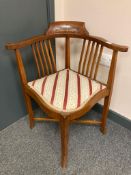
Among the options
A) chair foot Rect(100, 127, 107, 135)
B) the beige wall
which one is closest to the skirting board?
the beige wall

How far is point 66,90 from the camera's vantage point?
3.93 feet

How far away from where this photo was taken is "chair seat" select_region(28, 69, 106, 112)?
1.09 meters

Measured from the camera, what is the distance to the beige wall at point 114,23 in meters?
1.23

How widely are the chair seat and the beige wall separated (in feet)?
0.81

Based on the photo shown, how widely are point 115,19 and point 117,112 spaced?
2.37ft

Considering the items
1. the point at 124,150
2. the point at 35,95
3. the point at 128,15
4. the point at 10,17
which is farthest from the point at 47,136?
the point at 128,15

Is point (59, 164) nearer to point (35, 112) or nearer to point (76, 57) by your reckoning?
point (35, 112)

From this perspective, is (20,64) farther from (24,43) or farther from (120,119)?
(120,119)

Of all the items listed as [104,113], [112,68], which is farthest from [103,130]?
[112,68]

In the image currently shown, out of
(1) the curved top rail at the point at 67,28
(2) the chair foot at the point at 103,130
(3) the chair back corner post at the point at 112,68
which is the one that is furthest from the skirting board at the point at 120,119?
(1) the curved top rail at the point at 67,28

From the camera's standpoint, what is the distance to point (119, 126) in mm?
1569

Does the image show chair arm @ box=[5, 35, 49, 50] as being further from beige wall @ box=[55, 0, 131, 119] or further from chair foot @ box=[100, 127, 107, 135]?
chair foot @ box=[100, 127, 107, 135]

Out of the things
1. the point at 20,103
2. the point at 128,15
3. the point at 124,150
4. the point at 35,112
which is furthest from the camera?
the point at 35,112

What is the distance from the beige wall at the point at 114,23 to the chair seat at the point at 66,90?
25 cm
